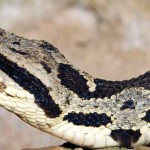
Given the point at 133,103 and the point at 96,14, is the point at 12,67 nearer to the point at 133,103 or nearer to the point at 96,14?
the point at 133,103

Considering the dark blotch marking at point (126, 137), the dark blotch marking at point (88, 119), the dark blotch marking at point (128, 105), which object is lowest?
the dark blotch marking at point (126, 137)

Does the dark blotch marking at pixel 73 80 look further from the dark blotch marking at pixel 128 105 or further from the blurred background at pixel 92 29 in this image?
the blurred background at pixel 92 29

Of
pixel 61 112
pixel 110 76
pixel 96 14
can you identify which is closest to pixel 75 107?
pixel 61 112

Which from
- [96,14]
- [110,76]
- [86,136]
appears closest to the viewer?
[86,136]

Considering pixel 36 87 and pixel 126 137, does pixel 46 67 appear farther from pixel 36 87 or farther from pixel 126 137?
pixel 126 137

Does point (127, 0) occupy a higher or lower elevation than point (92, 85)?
higher

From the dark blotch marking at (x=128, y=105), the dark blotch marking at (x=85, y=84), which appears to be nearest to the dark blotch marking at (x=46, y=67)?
the dark blotch marking at (x=85, y=84)
